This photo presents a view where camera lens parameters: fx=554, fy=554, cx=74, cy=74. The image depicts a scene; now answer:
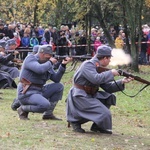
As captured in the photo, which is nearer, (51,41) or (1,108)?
(1,108)

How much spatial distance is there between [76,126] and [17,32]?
19.9 metres

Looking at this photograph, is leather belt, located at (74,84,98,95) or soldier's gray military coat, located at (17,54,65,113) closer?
leather belt, located at (74,84,98,95)

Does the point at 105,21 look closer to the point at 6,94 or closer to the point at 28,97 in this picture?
the point at 6,94

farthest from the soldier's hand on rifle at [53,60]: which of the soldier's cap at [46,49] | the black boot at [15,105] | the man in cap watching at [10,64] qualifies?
the man in cap watching at [10,64]

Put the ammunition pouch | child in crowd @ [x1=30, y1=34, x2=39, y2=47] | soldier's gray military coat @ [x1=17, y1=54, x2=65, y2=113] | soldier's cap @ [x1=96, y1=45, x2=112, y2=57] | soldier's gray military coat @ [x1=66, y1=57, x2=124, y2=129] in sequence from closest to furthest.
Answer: soldier's gray military coat @ [x1=66, y1=57, x2=124, y2=129] → soldier's cap @ [x1=96, y1=45, x2=112, y2=57] → soldier's gray military coat @ [x1=17, y1=54, x2=65, y2=113] → the ammunition pouch → child in crowd @ [x1=30, y1=34, x2=39, y2=47]

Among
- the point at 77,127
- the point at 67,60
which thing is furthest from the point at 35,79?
the point at 77,127

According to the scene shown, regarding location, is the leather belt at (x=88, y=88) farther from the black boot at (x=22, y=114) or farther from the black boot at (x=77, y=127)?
the black boot at (x=22, y=114)

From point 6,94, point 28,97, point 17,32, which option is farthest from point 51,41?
point 28,97

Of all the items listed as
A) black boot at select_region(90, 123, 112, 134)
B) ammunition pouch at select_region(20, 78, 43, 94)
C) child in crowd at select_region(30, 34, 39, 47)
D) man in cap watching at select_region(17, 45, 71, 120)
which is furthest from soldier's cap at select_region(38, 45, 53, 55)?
child in crowd at select_region(30, 34, 39, 47)

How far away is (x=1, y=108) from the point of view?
557 inches

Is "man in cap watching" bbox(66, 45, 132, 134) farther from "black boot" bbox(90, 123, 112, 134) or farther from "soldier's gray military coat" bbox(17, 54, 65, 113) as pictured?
"soldier's gray military coat" bbox(17, 54, 65, 113)

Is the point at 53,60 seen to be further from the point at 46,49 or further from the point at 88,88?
the point at 88,88

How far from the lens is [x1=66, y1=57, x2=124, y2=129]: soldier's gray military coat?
400 inches

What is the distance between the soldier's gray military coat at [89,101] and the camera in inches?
400
